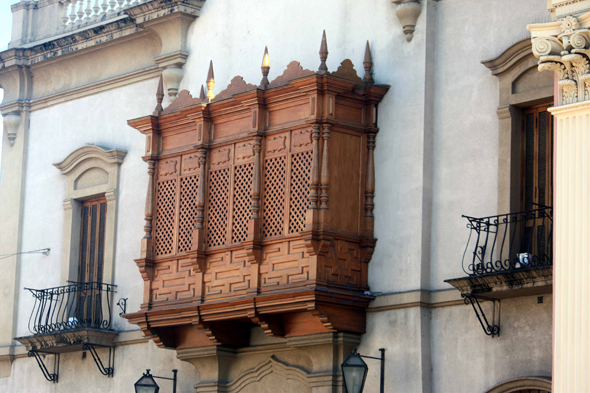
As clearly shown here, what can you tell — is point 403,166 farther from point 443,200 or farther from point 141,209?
point 141,209

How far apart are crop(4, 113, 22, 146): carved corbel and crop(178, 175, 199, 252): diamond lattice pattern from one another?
5453 mm

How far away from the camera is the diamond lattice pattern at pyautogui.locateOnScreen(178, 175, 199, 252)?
15617 mm

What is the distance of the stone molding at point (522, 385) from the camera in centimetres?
1227

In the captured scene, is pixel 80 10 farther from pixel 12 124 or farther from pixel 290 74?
pixel 290 74

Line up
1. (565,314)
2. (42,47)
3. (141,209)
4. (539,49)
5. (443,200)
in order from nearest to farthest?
(565,314)
(539,49)
(443,200)
(141,209)
(42,47)

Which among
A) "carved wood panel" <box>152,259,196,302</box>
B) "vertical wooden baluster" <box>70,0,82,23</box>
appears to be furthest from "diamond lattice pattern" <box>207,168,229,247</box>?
"vertical wooden baluster" <box>70,0,82,23</box>

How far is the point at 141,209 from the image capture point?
17609 millimetres

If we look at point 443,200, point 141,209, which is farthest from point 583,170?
point 141,209

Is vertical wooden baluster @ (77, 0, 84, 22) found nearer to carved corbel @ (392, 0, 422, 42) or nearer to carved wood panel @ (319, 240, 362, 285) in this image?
carved corbel @ (392, 0, 422, 42)

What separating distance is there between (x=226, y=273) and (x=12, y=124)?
687 centimetres

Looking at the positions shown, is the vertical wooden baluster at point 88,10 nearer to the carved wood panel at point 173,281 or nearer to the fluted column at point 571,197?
the carved wood panel at point 173,281

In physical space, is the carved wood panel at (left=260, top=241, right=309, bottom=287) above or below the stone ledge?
above

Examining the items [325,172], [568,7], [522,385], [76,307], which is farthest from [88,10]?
[568,7]

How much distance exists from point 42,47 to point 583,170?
11842mm
